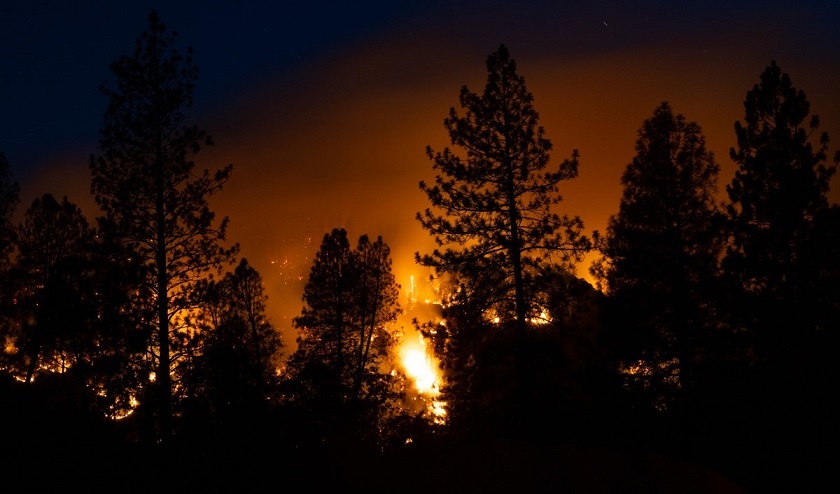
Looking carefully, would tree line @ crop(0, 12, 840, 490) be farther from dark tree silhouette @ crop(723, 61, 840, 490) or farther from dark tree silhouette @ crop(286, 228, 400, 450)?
dark tree silhouette @ crop(286, 228, 400, 450)

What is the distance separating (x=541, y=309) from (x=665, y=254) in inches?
199

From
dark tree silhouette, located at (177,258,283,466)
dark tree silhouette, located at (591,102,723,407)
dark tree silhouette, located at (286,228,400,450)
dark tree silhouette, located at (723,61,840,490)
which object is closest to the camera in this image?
dark tree silhouette, located at (177,258,283,466)

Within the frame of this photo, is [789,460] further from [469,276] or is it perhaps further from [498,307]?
[469,276]

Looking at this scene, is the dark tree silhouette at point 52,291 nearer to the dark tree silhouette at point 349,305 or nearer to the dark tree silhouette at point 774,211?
the dark tree silhouette at point 349,305

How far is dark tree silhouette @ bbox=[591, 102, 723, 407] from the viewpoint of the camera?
59.2 ft

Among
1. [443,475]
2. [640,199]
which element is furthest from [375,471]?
[640,199]

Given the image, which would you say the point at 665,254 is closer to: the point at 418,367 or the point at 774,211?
the point at 774,211

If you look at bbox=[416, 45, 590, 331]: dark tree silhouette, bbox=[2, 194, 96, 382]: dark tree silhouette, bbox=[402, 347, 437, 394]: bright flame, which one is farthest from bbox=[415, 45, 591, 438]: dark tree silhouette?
bbox=[402, 347, 437, 394]: bright flame

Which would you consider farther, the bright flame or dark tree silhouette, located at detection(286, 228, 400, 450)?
the bright flame

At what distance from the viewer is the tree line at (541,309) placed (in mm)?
15086

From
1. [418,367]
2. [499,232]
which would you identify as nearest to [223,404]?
[499,232]

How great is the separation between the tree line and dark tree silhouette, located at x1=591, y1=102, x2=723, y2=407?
0.06 metres

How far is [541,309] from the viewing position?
54.4ft

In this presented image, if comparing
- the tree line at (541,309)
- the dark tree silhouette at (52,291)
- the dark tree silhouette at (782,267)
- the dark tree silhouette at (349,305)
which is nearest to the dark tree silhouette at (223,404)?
the tree line at (541,309)
